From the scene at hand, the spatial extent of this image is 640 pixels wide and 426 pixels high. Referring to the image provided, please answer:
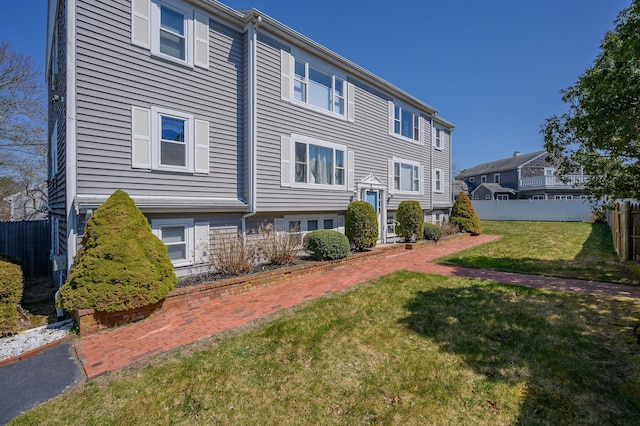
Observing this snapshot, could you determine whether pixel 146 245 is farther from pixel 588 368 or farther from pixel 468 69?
pixel 468 69

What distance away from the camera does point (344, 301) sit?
21.0 ft

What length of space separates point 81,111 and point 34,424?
6231 millimetres

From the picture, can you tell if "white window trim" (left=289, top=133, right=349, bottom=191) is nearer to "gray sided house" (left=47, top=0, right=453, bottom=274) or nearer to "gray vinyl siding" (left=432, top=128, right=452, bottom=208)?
"gray sided house" (left=47, top=0, right=453, bottom=274)

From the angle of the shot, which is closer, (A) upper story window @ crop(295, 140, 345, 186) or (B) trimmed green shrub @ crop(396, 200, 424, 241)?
(A) upper story window @ crop(295, 140, 345, 186)

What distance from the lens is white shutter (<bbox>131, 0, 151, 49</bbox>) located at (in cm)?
745

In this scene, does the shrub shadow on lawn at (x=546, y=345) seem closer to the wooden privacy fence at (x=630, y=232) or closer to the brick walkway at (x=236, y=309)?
the brick walkway at (x=236, y=309)

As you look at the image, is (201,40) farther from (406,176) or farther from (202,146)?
(406,176)

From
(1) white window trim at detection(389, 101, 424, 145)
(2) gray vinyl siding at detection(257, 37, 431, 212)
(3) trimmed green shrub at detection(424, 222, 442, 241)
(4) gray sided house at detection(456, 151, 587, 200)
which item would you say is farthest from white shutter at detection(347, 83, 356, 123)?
(4) gray sided house at detection(456, 151, 587, 200)

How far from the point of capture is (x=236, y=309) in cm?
620

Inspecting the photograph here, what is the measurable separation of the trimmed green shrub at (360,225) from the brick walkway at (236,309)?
1068 millimetres

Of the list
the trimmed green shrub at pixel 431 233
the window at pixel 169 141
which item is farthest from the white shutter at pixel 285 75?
the trimmed green shrub at pixel 431 233

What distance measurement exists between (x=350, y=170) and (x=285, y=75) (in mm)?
4493

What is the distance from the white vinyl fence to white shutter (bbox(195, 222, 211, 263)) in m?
28.4

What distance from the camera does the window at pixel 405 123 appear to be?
51.1ft
